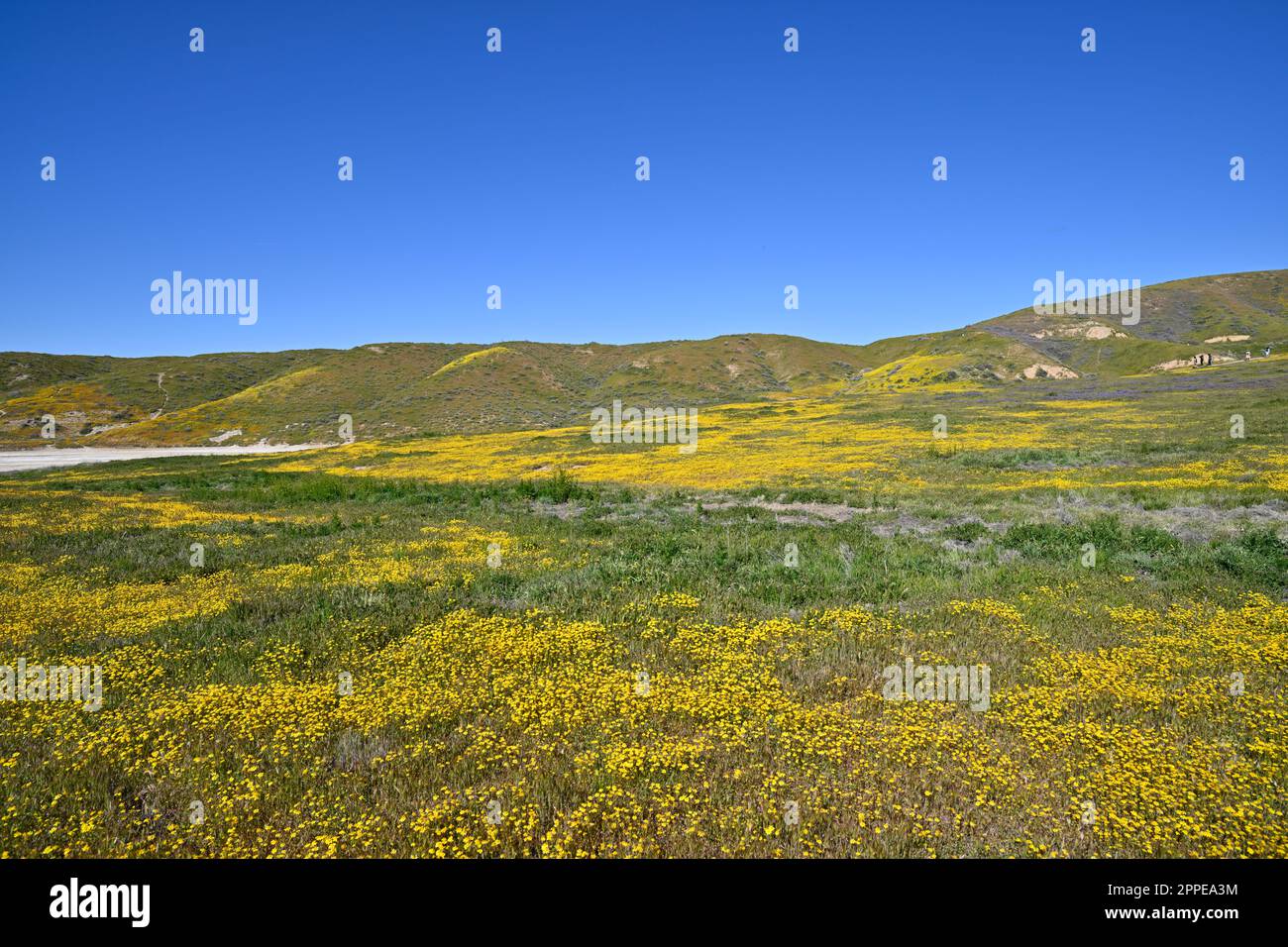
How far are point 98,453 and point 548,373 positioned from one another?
79.2 metres

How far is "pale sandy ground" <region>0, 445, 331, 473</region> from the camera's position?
65.9 meters

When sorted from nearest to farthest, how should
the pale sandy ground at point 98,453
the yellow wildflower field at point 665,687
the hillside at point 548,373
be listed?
the yellow wildflower field at point 665,687 < the pale sandy ground at point 98,453 < the hillside at point 548,373

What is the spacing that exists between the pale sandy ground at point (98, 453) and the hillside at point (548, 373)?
5.12 metres

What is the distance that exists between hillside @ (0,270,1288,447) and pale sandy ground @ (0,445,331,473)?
5120mm

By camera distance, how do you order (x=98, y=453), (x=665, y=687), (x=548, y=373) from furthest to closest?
1. (x=548, y=373)
2. (x=98, y=453)
3. (x=665, y=687)

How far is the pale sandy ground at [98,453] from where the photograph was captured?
65875 mm

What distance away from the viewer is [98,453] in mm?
79500
